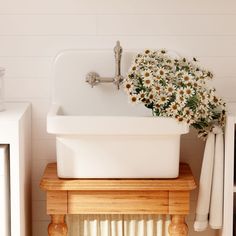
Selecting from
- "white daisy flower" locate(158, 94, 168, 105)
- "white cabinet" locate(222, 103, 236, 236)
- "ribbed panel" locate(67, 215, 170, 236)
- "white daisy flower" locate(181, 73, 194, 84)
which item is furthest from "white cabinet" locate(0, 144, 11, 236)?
"white cabinet" locate(222, 103, 236, 236)

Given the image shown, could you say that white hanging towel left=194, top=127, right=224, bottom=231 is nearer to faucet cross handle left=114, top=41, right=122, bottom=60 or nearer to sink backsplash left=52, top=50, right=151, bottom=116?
sink backsplash left=52, top=50, right=151, bottom=116

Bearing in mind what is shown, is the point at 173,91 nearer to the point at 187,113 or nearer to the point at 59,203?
the point at 187,113

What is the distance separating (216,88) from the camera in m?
2.66

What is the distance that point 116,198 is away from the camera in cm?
232

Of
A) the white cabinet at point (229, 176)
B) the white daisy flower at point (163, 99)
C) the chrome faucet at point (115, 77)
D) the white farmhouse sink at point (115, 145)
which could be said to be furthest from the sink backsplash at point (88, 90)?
the white cabinet at point (229, 176)

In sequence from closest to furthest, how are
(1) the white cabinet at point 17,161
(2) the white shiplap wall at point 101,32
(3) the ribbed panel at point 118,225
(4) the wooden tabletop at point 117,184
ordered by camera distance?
1. (1) the white cabinet at point 17,161
2. (4) the wooden tabletop at point 117,184
3. (3) the ribbed panel at point 118,225
4. (2) the white shiplap wall at point 101,32

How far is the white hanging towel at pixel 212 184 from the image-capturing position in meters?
2.38

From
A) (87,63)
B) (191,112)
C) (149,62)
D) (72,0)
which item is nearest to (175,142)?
(191,112)

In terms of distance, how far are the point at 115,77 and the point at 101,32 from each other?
215mm

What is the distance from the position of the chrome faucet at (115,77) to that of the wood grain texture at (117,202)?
0.46 m

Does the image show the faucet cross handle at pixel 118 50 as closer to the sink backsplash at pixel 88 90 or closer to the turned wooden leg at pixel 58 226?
the sink backsplash at pixel 88 90

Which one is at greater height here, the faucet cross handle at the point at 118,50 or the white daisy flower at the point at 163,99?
the faucet cross handle at the point at 118,50

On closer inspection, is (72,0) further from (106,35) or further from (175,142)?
(175,142)

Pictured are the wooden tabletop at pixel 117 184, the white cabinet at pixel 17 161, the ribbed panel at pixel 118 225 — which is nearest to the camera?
the white cabinet at pixel 17 161
